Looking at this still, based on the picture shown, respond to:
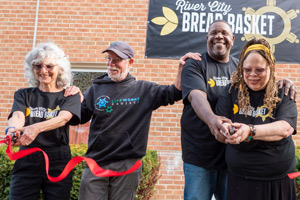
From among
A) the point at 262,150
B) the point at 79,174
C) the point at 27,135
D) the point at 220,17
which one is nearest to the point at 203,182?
the point at 262,150

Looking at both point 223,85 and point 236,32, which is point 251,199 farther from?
point 236,32

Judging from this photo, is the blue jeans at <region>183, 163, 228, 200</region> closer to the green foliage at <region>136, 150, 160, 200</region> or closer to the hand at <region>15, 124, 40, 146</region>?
the hand at <region>15, 124, 40, 146</region>

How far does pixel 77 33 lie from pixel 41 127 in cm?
406

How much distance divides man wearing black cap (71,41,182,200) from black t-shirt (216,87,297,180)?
78 cm

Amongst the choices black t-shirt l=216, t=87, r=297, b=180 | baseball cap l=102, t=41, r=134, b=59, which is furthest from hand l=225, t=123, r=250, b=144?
baseball cap l=102, t=41, r=134, b=59

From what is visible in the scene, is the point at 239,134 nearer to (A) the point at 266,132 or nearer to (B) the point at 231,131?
(B) the point at 231,131

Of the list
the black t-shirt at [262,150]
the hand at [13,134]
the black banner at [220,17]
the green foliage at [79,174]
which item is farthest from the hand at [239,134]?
the black banner at [220,17]

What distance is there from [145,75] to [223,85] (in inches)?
137

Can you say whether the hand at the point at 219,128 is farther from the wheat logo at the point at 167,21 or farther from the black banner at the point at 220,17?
the wheat logo at the point at 167,21

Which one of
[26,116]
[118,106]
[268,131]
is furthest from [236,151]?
[26,116]

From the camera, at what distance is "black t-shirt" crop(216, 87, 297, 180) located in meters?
2.41

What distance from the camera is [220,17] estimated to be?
6402 mm

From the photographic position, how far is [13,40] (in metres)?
6.49

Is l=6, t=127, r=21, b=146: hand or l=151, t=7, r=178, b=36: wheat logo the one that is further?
l=151, t=7, r=178, b=36: wheat logo
